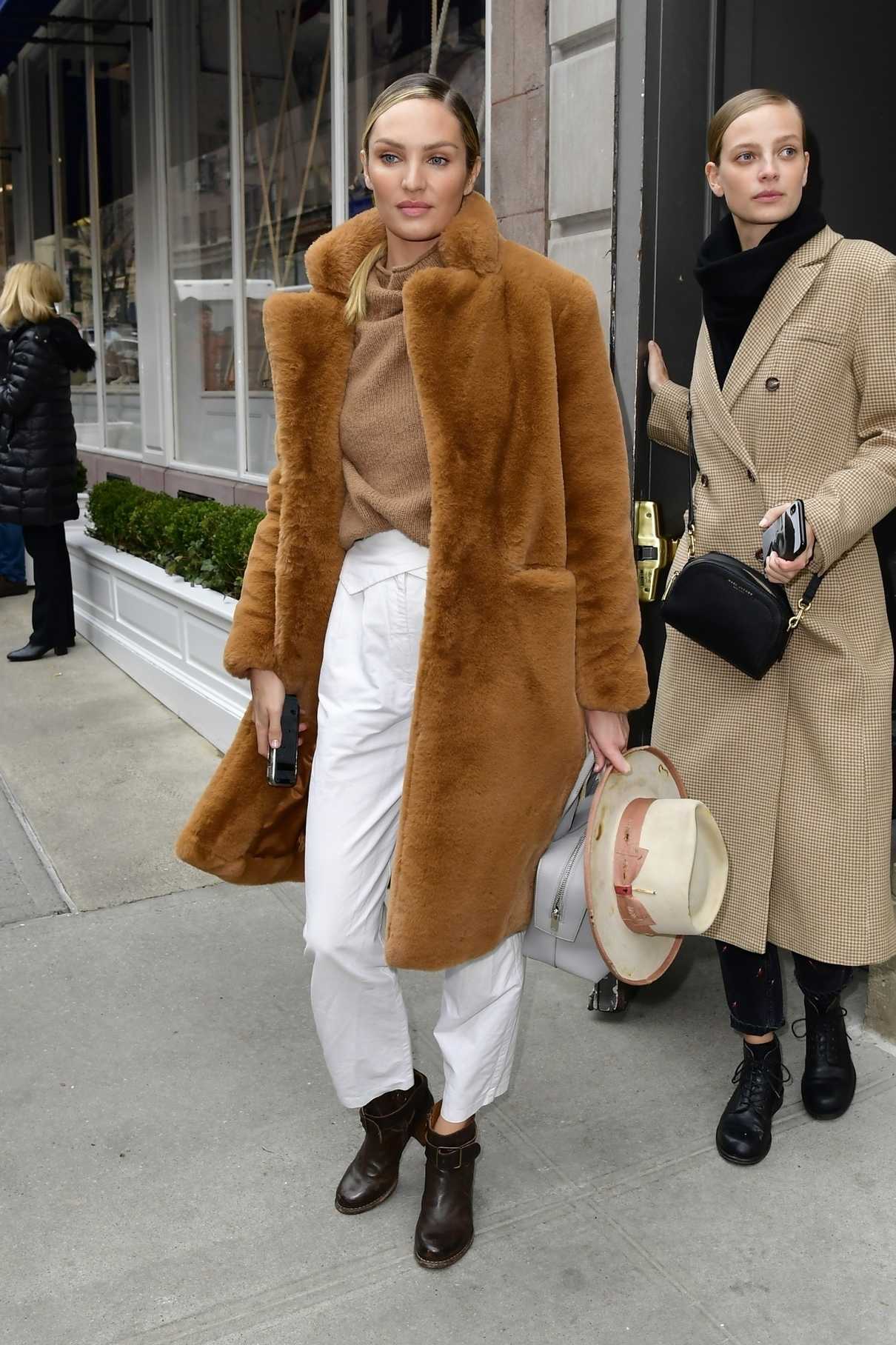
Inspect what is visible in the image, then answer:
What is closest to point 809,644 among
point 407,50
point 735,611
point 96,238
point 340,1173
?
point 735,611

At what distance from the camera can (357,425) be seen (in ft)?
7.84

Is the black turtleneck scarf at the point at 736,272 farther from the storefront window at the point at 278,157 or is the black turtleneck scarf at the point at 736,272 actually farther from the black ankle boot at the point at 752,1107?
the storefront window at the point at 278,157

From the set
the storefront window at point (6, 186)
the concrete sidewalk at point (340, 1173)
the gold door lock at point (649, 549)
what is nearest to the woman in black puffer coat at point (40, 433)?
the concrete sidewalk at point (340, 1173)

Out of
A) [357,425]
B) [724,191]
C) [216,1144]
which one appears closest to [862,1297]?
[216,1144]

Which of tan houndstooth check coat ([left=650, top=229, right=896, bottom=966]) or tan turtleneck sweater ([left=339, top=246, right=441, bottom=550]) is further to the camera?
tan houndstooth check coat ([left=650, top=229, right=896, bottom=966])

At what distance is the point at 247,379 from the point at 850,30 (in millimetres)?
4709

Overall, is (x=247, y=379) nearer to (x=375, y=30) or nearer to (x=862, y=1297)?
(x=375, y=30)

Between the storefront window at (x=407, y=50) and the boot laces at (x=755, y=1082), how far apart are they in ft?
10.2

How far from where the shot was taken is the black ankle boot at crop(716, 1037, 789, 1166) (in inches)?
108

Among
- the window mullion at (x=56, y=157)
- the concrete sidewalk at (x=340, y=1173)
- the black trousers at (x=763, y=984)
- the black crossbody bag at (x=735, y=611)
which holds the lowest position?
the concrete sidewalk at (x=340, y=1173)

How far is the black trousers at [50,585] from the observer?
7367 mm

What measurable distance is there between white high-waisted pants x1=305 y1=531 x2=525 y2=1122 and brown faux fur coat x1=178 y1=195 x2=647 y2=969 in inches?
3.8

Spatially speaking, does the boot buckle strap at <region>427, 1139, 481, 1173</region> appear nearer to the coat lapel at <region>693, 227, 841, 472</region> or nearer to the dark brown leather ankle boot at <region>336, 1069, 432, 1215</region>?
the dark brown leather ankle boot at <region>336, 1069, 432, 1215</region>

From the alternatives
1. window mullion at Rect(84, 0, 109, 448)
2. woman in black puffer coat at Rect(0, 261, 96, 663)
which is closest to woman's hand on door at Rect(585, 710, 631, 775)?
woman in black puffer coat at Rect(0, 261, 96, 663)
